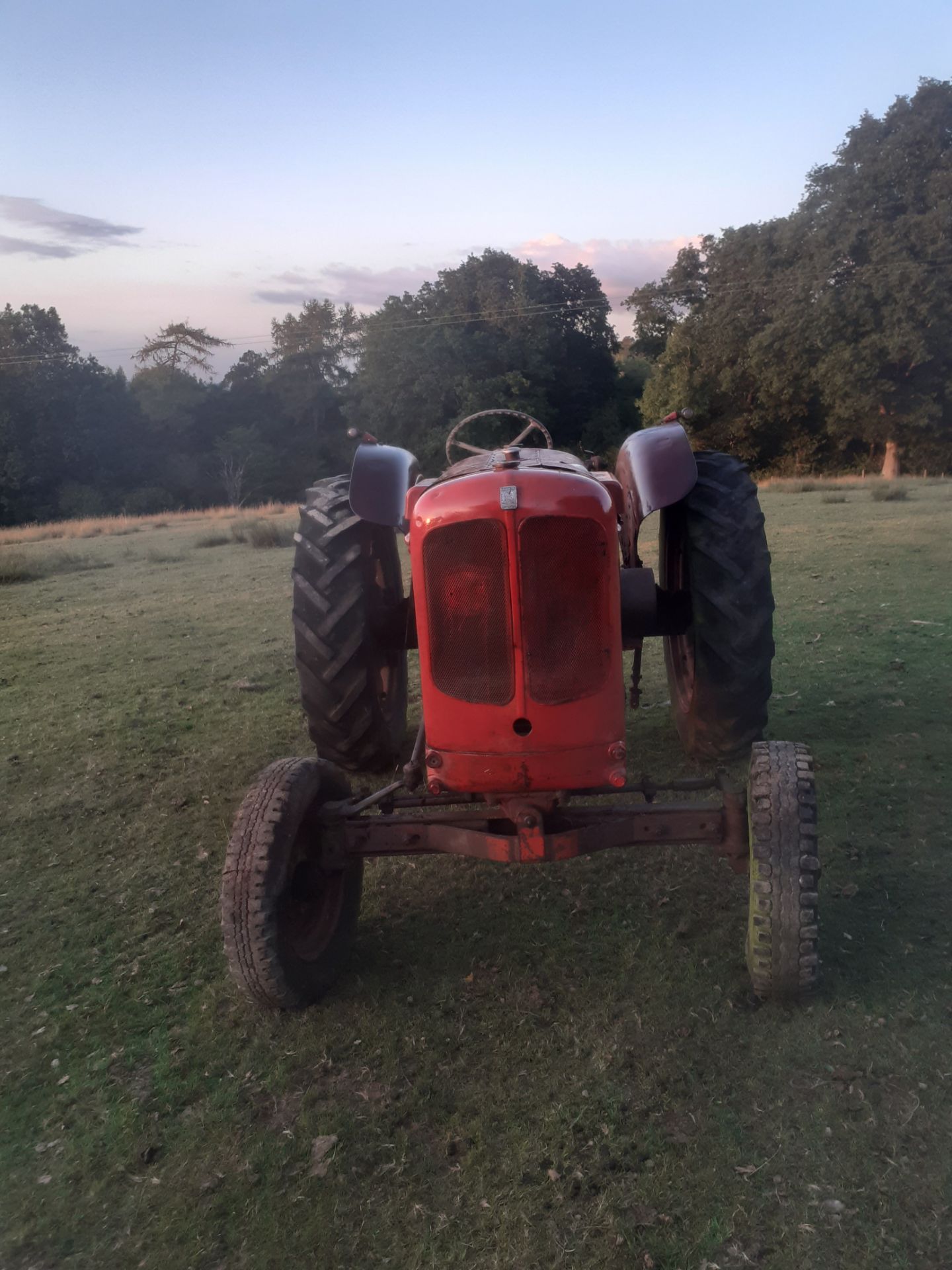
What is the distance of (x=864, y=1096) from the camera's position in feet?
8.39

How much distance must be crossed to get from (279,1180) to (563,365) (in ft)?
120

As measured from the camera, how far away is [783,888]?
9.41ft

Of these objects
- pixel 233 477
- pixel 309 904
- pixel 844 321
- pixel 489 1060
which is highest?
pixel 844 321

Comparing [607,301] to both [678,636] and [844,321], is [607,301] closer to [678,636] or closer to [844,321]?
[844,321]

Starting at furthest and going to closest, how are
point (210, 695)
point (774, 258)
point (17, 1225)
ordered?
point (774, 258) < point (210, 695) < point (17, 1225)

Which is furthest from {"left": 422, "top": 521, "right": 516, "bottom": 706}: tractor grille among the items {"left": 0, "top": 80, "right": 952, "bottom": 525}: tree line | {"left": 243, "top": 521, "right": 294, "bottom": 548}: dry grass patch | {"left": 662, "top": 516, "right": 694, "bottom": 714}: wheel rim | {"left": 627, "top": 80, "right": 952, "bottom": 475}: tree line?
{"left": 627, "top": 80, "right": 952, "bottom": 475}: tree line

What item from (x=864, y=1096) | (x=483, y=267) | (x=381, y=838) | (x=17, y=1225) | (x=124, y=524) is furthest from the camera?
(x=483, y=267)

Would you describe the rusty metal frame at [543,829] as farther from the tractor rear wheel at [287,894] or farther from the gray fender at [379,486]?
the gray fender at [379,486]

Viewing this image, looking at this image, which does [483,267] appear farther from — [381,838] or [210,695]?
[381,838]

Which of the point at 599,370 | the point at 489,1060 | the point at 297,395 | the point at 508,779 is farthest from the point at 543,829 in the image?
the point at 297,395

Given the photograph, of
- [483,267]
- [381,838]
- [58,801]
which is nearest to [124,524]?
[483,267]

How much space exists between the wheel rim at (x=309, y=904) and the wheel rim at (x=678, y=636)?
1985 millimetres

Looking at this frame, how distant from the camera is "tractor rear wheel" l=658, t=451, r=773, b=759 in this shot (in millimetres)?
4137

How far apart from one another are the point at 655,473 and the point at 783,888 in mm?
1989
